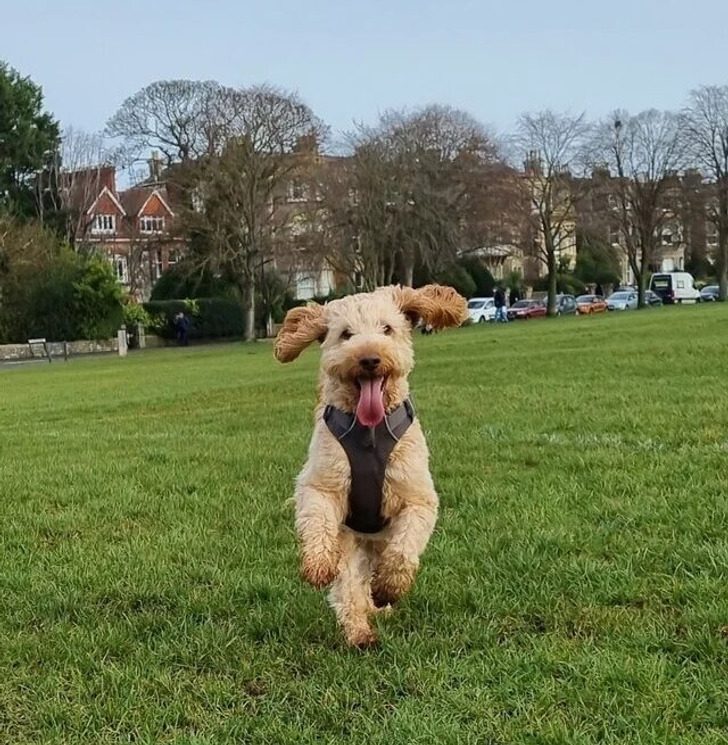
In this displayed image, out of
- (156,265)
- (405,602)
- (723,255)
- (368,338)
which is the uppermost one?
(156,265)

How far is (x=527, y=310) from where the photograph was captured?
212 feet

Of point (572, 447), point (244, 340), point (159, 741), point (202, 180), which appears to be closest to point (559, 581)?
point (159, 741)

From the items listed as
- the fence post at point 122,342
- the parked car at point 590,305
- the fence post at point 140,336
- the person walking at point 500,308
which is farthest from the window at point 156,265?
the parked car at point 590,305

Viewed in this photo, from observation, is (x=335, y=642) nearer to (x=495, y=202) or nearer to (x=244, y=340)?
(x=244, y=340)

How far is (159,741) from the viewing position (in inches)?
127

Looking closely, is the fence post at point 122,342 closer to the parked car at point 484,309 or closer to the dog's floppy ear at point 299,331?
the parked car at point 484,309

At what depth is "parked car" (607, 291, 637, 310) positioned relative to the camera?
234 ft

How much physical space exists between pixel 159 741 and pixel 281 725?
0.42m

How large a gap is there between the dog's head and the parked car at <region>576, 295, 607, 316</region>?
215 feet

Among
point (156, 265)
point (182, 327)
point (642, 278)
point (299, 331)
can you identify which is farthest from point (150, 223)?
point (299, 331)

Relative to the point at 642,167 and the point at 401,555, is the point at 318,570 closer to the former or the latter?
the point at 401,555

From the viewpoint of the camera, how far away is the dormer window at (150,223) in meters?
60.7

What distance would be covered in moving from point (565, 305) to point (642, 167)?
450 inches

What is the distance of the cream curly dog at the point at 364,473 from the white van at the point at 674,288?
81.1 m
